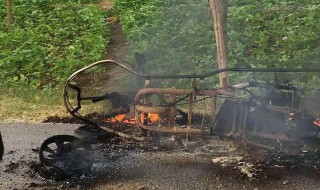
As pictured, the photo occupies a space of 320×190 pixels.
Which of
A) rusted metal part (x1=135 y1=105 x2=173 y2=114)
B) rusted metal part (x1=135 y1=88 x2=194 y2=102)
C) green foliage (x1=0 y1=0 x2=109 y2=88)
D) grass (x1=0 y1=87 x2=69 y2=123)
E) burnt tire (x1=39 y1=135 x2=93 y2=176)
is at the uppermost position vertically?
green foliage (x1=0 y1=0 x2=109 y2=88)

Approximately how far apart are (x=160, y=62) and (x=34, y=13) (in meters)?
8.39

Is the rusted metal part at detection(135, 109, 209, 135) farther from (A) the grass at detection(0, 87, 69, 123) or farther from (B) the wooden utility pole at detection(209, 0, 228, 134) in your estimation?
(A) the grass at detection(0, 87, 69, 123)

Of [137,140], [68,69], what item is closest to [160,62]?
[68,69]

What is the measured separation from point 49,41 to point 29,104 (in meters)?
6.22

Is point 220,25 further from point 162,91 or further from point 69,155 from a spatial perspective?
point 69,155

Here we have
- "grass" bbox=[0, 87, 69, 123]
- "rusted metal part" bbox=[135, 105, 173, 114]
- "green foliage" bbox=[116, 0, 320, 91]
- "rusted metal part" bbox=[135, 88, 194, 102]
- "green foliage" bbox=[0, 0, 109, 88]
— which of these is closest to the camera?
"rusted metal part" bbox=[135, 88, 194, 102]

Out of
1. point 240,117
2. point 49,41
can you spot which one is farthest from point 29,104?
point 49,41

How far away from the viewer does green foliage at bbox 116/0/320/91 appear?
43.5 feet

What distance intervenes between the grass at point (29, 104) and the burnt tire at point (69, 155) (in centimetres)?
253

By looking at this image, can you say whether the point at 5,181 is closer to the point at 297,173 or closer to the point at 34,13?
the point at 297,173

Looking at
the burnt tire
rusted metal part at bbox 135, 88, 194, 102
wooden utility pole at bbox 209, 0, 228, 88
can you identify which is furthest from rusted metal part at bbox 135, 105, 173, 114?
wooden utility pole at bbox 209, 0, 228, 88

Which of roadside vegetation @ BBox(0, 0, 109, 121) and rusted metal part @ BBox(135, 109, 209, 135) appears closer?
rusted metal part @ BBox(135, 109, 209, 135)

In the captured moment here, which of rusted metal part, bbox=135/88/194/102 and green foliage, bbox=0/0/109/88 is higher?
green foliage, bbox=0/0/109/88

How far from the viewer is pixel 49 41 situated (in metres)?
17.0
